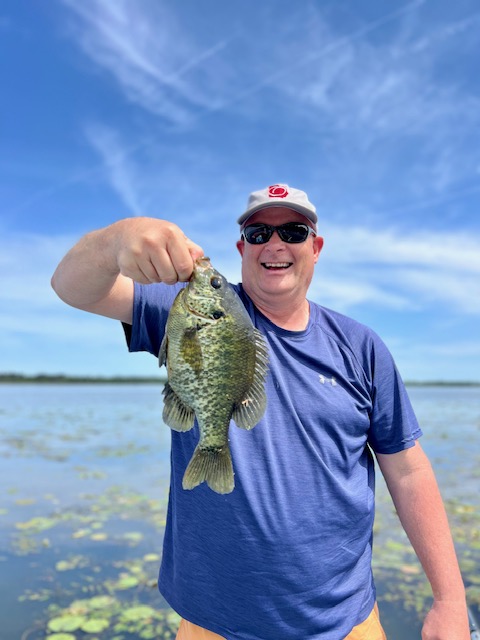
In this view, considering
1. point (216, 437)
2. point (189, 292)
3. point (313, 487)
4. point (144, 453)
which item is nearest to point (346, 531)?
point (313, 487)

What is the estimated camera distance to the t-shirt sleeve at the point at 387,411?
2984 mm

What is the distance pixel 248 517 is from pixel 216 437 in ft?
1.67

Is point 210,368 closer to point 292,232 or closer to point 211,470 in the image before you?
point 211,470

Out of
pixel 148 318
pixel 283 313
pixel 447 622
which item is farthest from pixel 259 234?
pixel 447 622

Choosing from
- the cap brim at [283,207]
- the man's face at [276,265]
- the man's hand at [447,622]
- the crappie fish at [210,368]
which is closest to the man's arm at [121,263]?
the crappie fish at [210,368]

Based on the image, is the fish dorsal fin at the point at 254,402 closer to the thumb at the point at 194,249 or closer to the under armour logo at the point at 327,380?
the thumb at the point at 194,249

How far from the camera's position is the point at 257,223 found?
304cm

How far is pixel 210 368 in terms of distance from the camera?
2.10m

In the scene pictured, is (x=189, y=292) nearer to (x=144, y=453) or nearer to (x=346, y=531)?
(x=346, y=531)

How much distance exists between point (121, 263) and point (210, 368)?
0.56 meters

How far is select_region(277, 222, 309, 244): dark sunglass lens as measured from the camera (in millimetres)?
3004

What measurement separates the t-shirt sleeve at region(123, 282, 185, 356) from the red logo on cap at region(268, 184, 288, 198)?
2.89 feet

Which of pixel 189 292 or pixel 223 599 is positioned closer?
pixel 189 292

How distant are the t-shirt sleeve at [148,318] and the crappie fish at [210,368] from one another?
0.54m
